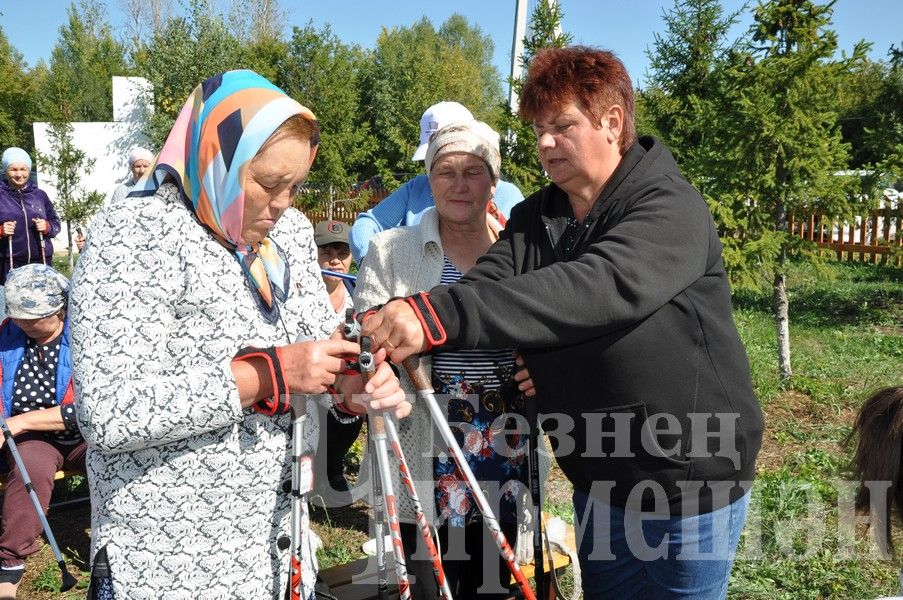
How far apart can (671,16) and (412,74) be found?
8.14 meters

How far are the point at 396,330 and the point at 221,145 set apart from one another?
596 millimetres

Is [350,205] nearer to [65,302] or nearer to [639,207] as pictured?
[65,302]

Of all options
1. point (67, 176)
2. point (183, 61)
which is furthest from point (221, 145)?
point (183, 61)

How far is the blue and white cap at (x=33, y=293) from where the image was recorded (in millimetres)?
4117

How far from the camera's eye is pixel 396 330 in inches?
71.7

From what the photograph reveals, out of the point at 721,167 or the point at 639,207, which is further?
the point at 721,167

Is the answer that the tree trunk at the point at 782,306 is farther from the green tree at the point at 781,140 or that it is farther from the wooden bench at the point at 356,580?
the wooden bench at the point at 356,580

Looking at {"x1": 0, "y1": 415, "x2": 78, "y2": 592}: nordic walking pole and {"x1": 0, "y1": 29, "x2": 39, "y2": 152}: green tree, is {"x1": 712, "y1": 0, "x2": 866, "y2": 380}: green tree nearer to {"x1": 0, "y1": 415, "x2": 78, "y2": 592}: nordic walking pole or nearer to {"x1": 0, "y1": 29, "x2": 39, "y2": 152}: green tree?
{"x1": 0, "y1": 415, "x2": 78, "y2": 592}: nordic walking pole

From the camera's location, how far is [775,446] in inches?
224

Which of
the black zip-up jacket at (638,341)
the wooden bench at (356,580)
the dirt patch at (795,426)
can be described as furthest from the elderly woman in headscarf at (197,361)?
the dirt patch at (795,426)

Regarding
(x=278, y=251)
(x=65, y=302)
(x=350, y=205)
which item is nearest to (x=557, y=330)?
(x=278, y=251)

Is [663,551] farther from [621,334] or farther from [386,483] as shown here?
[386,483]

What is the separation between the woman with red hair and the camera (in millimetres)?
1818

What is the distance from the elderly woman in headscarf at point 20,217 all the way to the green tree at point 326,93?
715 centimetres
